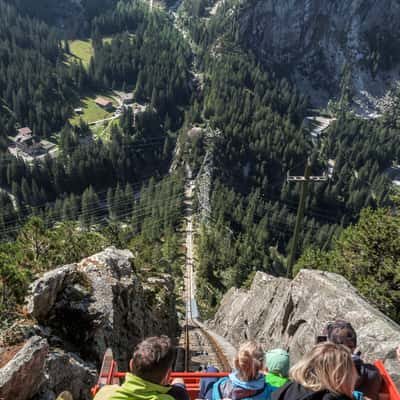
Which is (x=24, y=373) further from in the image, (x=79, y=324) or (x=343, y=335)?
(x=343, y=335)

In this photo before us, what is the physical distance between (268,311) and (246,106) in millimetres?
142189

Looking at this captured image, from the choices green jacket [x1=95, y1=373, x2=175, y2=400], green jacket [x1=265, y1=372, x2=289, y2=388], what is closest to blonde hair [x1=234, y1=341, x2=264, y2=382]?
green jacket [x1=265, y1=372, x2=289, y2=388]

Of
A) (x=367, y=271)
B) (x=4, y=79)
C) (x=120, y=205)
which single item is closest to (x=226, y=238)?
(x=120, y=205)

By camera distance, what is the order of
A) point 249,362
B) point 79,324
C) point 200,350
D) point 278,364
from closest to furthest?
1. point 249,362
2. point 278,364
3. point 79,324
4. point 200,350

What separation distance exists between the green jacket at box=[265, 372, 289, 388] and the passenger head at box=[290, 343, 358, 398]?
1816 millimetres

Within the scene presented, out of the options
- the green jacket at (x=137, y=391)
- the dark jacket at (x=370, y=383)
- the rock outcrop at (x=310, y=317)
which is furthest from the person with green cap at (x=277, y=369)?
the rock outcrop at (x=310, y=317)

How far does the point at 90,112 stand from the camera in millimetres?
156750

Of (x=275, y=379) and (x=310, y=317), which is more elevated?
(x=275, y=379)

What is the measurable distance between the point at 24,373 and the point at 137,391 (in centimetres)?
491

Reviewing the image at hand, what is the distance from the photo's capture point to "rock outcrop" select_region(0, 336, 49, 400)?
27.3 feet

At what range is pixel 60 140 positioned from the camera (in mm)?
132375

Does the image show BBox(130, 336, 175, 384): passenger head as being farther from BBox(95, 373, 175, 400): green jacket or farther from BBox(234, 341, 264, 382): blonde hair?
BBox(234, 341, 264, 382): blonde hair

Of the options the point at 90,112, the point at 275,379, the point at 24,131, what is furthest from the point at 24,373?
the point at 90,112

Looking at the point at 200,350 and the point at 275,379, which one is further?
the point at 200,350
